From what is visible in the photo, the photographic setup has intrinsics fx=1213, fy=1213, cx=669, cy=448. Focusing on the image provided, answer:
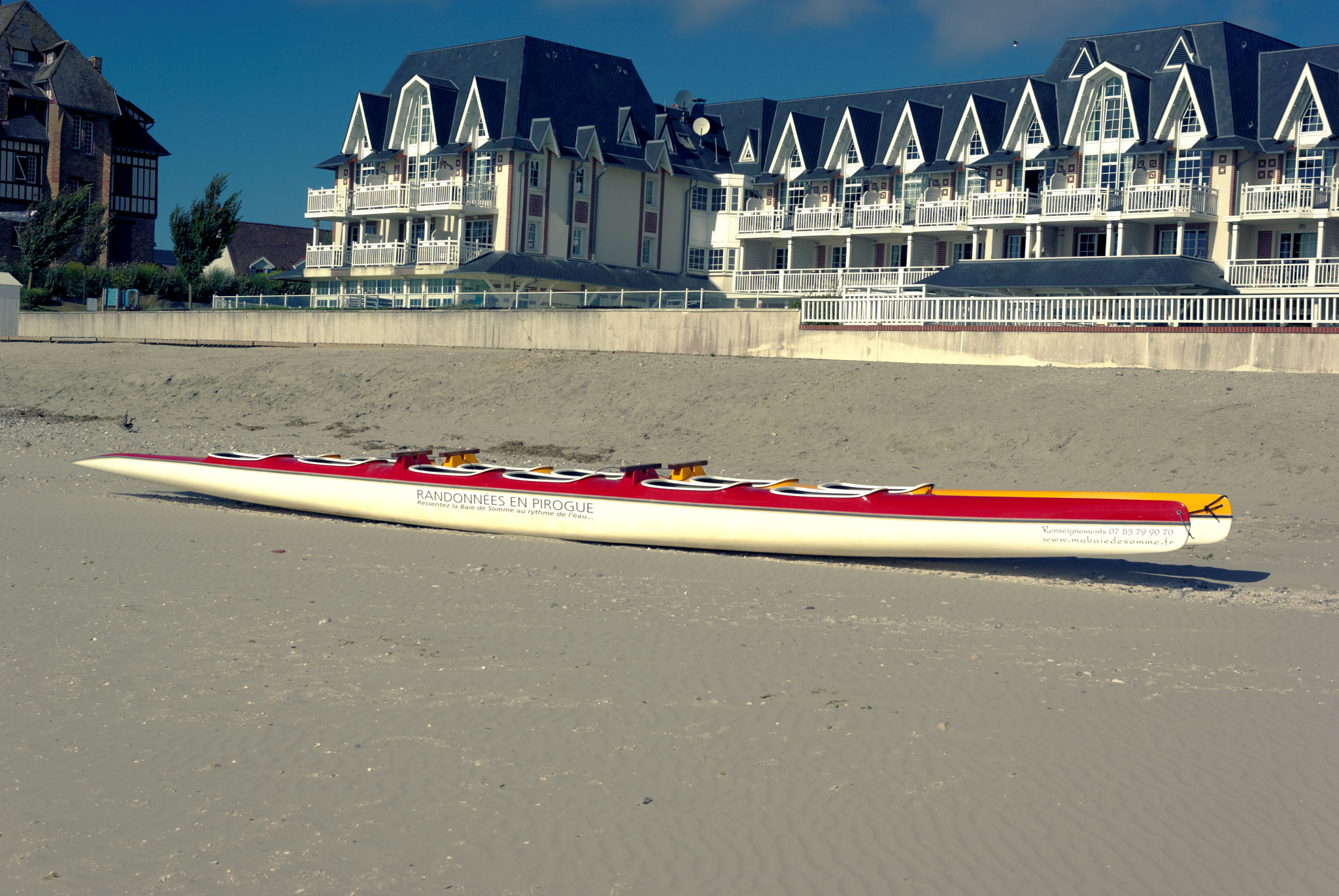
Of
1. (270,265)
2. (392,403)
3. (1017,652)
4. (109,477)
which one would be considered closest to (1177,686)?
(1017,652)

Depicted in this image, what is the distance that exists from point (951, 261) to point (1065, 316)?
66.0ft

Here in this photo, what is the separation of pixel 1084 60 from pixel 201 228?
3714cm

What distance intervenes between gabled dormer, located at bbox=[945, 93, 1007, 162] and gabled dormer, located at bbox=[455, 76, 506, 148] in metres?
17.8

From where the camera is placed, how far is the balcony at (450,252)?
48.1m

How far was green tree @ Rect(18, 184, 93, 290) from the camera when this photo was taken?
182ft

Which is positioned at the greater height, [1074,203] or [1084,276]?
[1074,203]

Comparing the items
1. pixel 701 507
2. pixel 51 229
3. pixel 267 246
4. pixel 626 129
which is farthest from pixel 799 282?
pixel 267 246

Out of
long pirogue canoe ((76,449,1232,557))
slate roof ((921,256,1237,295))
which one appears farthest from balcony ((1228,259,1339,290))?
long pirogue canoe ((76,449,1232,557))

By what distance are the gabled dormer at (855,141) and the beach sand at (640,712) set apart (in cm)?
3346

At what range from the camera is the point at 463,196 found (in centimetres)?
4822

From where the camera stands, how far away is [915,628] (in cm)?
1005

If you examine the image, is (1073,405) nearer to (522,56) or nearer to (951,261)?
(951,261)

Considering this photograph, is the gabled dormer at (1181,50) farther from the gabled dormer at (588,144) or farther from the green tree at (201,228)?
the green tree at (201,228)

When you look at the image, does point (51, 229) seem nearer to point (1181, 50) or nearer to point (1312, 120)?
point (1181, 50)
